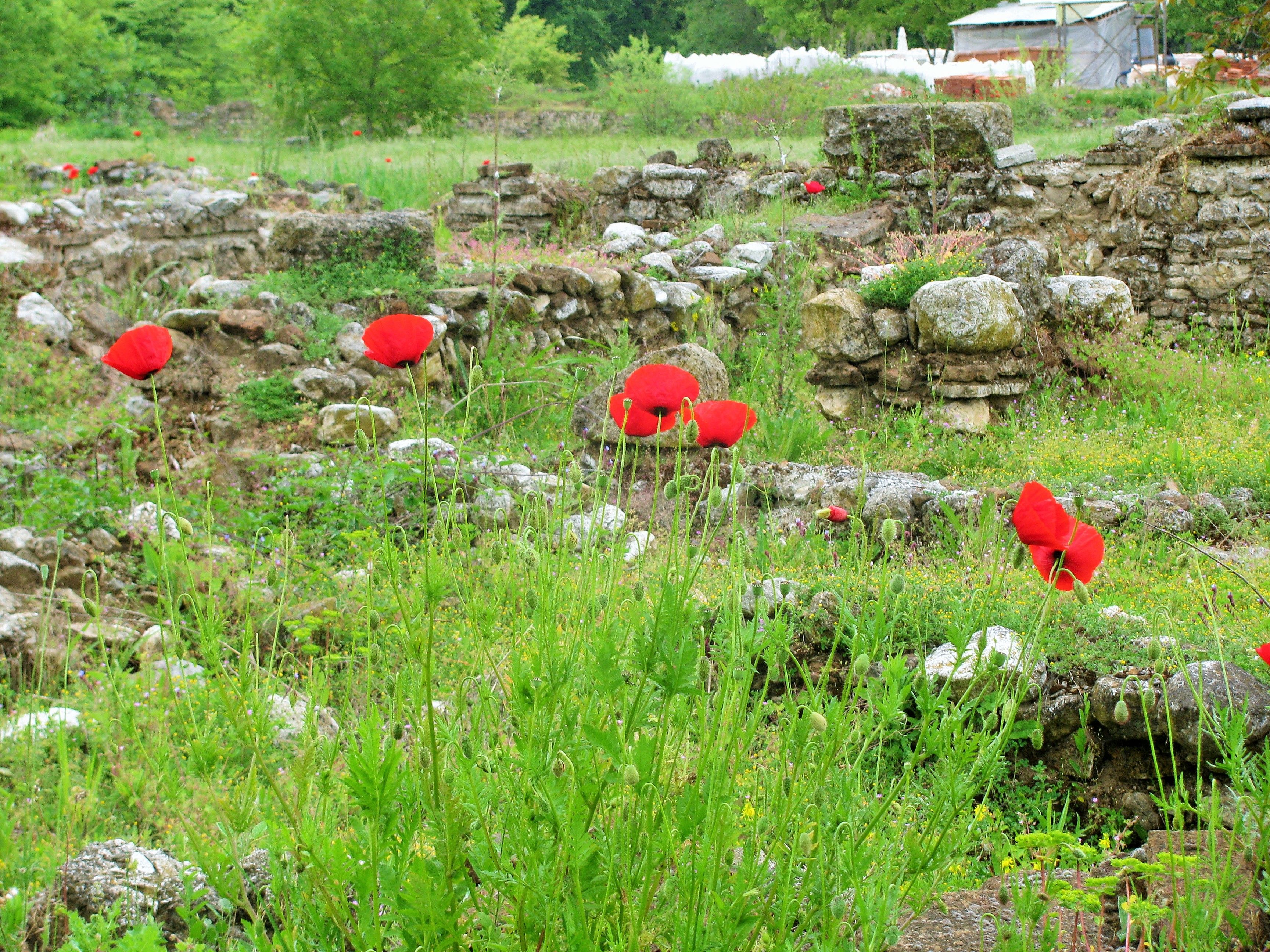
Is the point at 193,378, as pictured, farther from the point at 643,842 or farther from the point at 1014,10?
the point at 1014,10

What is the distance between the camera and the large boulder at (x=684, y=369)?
5.16 meters

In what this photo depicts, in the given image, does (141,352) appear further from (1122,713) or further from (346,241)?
(346,241)

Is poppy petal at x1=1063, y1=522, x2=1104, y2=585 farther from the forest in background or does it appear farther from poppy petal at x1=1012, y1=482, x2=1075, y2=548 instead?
the forest in background

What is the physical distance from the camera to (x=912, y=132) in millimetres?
8719

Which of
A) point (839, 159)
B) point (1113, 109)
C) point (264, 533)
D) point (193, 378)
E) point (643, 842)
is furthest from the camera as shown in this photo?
point (1113, 109)

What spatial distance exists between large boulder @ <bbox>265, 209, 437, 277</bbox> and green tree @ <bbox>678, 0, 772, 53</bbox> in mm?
32992

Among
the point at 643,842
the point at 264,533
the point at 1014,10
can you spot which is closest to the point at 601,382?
the point at 264,533

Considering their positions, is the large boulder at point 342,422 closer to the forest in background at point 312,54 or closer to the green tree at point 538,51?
the forest in background at point 312,54

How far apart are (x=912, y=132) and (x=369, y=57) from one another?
9474mm

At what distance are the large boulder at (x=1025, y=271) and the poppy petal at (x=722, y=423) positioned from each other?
527 cm

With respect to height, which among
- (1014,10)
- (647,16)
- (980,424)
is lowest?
(980,424)

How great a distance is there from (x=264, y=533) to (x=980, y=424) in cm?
412

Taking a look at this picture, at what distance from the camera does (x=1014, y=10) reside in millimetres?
23953

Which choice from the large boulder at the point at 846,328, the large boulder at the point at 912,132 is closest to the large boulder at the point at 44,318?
the large boulder at the point at 846,328
